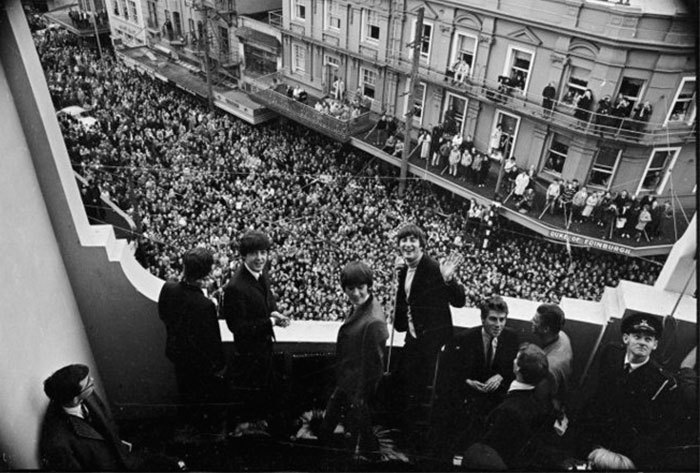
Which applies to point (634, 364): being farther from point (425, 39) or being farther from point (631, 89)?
point (425, 39)

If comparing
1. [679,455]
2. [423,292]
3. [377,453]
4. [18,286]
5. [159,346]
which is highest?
[18,286]

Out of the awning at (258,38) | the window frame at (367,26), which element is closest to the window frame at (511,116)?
the window frame at (367,26)

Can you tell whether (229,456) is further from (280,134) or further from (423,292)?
(280,134)

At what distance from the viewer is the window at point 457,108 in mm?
4684

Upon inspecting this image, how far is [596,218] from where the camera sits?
545 centimetres

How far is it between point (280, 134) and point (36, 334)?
523 cm

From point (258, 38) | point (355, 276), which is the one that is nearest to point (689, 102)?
point (355, 276)

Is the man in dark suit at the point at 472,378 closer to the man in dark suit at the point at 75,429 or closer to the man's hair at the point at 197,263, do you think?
the man's hair at the point at 197,263

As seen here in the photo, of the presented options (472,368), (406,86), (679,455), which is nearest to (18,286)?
(472,368)

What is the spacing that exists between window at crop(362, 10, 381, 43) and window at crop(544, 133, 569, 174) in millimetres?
1972

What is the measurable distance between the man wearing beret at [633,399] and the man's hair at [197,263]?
2.03 metres

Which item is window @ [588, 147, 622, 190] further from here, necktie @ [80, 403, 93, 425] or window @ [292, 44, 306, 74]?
necktie @ [80, 403, 93, 425]

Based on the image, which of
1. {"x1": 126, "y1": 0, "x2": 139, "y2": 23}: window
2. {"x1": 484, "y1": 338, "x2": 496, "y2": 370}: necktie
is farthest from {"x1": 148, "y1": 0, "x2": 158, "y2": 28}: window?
{"x1": 484, "y1": 338, "x2": 496, "y2": 370}: necktie

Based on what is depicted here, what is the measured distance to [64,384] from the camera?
2027 mm
